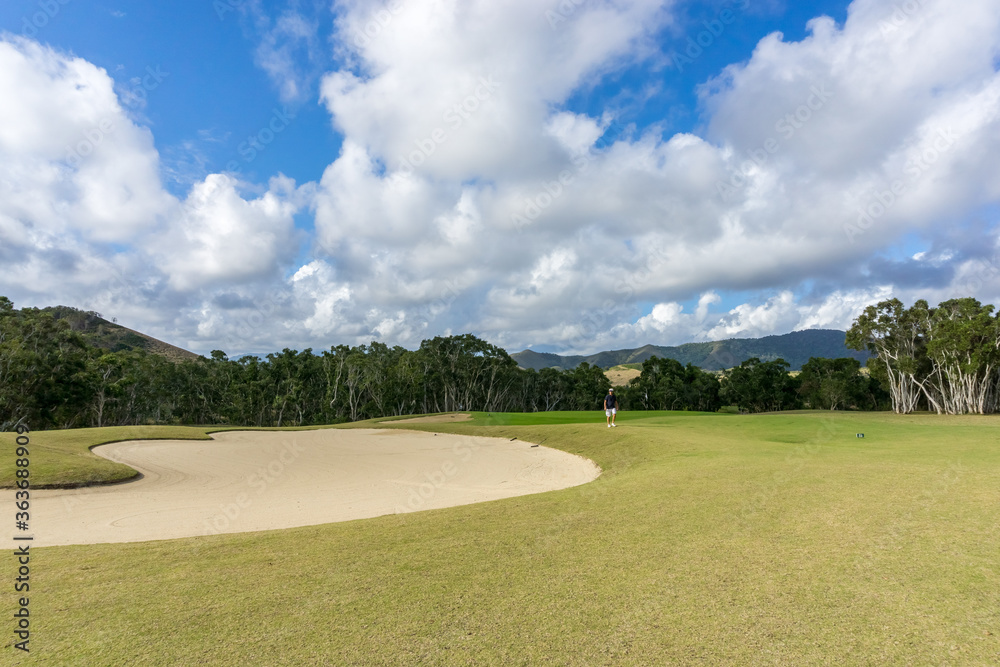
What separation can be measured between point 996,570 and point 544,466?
14.1 meters

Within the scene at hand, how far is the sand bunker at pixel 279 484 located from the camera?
10727 millimetres

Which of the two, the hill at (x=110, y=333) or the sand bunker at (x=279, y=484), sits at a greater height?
the hill at (x=110, y=333)

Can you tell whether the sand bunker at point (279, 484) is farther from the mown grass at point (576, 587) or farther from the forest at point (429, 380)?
the forest at point (429, 380)

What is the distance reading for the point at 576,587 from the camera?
5.10m

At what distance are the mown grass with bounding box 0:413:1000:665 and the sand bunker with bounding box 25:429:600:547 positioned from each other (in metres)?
3.60

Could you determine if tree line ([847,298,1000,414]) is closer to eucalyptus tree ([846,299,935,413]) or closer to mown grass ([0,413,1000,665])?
eucalyptus tree ([846,299,935,413])

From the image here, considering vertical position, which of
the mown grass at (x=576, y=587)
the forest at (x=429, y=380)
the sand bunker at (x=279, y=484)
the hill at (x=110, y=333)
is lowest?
the sand bunker at (x=279, y=484)

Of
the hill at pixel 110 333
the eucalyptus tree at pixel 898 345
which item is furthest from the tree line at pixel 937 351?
the hill at pixel 110 333

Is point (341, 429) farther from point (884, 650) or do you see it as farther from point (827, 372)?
point (827, 372)

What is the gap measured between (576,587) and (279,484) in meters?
13.8

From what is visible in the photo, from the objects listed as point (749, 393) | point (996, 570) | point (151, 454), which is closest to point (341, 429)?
point (151, 454)

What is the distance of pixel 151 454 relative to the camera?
2045cm

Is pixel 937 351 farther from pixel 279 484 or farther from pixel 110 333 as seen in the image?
pixel 110 333

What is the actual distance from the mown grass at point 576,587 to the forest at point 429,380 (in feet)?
168
